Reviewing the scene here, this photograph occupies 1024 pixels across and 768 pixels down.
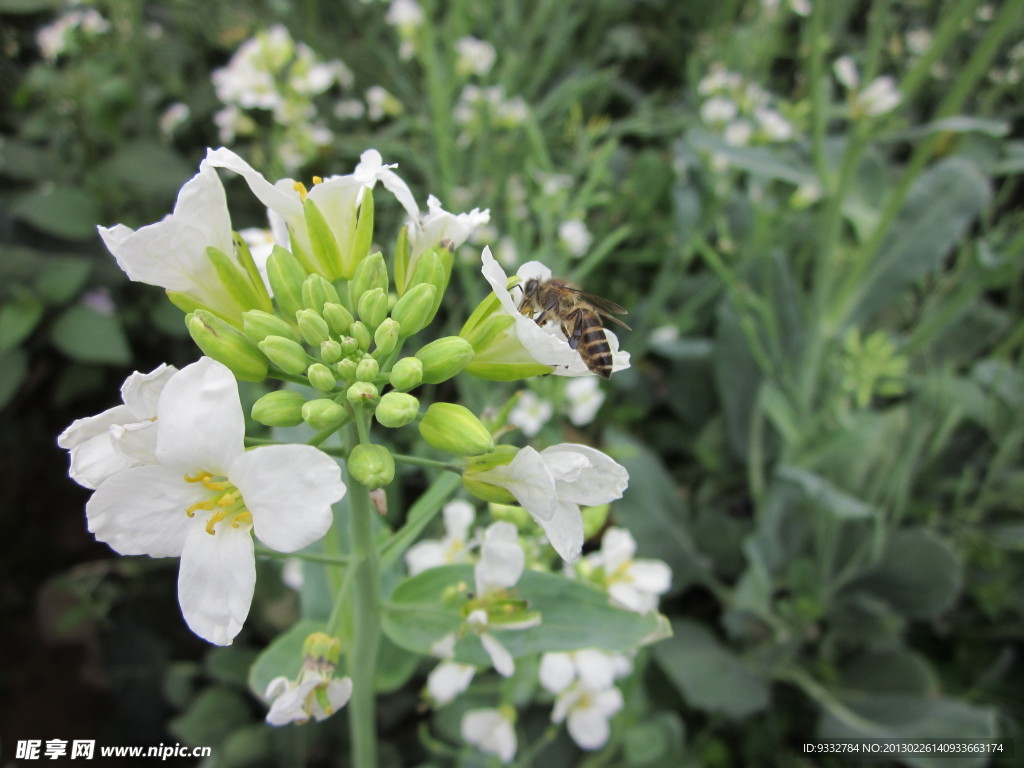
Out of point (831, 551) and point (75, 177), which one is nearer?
point (831, 551)

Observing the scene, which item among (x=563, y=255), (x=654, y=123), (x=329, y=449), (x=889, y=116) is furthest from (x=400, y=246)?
(x=654, y=123)

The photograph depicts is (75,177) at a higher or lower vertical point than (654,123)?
lower

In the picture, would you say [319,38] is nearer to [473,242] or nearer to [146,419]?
[473,242]

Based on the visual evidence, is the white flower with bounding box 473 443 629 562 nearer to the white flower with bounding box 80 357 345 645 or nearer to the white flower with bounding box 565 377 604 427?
the white flower with bounding box 80 357 345 645

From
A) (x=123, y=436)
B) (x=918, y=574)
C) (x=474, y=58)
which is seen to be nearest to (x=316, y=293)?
(x=123, y=436)

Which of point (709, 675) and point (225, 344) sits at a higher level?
point (225, 344)

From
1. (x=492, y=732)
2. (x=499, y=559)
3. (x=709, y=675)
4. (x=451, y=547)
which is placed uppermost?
(x=499, y=559)

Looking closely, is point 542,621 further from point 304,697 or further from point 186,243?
point 186,243
